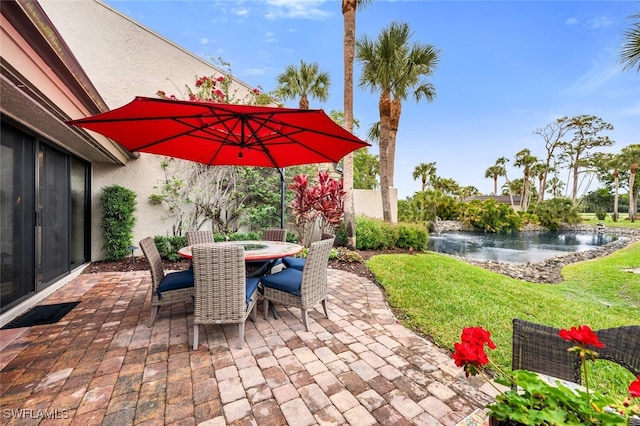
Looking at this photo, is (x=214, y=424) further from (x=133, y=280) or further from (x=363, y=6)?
(x=363, y=6)

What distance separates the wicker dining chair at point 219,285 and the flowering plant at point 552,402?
80.1 inches

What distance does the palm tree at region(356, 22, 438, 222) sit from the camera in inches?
371

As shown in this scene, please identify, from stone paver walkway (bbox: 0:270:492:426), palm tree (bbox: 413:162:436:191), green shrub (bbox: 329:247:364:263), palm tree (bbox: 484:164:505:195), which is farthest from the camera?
palm tree (bbox: 484:164:505:195)

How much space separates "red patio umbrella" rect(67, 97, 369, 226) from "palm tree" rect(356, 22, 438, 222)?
6.82 metres

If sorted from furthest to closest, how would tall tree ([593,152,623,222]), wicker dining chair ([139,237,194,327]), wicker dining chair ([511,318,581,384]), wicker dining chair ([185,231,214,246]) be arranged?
tall tree ([593,152,623,222]) < wicker dining chair ([185,231,214,246]) < wicker dining chair ([139,237,194,327]) < wicker dining chair ([511,318,581,384])

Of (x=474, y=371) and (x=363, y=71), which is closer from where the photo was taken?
(x=474, y=371)

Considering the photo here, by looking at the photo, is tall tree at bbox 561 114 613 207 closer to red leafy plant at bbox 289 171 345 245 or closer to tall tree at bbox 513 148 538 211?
tall tree at bbox 513 148 538 211

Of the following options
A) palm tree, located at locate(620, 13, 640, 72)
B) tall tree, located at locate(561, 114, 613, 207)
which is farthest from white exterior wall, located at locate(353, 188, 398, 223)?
tall tree, located at locate(561, 114, 613, 207)

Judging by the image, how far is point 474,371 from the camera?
3.20ft

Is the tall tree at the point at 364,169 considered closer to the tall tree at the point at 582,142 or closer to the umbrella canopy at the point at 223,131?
the umbrella canopy at the point at 223,131

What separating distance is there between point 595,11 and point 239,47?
1119 centimetres

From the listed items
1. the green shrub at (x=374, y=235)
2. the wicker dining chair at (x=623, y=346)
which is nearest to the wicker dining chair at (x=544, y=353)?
the wicker dining chair at (x=623, y=346)

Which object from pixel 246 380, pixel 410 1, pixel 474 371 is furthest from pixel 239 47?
pixel 474 371

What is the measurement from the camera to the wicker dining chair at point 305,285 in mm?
2930
